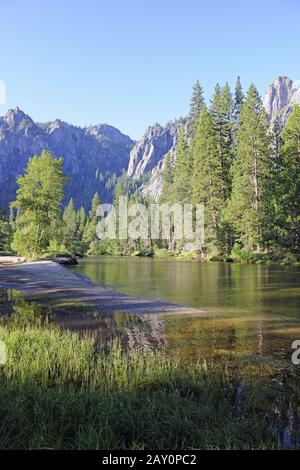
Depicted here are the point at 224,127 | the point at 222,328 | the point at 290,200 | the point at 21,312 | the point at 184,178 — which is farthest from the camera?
the point at 184,178

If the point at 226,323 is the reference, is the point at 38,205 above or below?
above

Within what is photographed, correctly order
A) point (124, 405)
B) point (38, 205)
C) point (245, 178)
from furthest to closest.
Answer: point (245, 178)
point (38, 205)
point (124, 405)

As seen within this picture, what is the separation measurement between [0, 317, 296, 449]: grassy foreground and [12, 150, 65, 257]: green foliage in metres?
38.1

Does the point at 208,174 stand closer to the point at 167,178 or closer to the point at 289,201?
the point at 289,201

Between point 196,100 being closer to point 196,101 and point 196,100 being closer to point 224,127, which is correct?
point 196,101

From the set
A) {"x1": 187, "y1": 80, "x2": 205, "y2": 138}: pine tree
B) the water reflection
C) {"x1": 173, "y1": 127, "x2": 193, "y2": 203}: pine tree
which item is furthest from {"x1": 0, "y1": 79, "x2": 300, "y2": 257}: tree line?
the water reflection

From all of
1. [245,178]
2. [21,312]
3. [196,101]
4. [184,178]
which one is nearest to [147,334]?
[21,312]

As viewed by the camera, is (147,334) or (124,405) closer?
(124,405)

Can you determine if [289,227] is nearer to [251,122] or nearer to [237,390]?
[251,122]

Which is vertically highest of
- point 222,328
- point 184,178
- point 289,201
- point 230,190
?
point 184,178

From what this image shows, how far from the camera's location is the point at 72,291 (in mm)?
20438

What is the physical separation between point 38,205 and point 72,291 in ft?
89.1

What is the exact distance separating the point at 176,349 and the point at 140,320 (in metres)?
3.93

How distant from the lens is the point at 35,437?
4.70m
